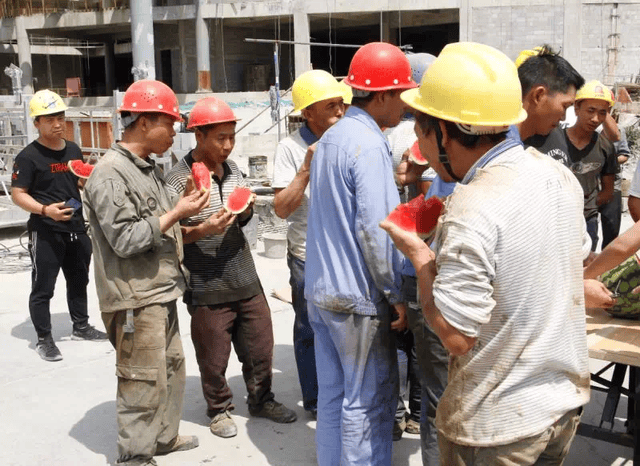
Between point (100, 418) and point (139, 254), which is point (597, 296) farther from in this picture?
point (100, 418)

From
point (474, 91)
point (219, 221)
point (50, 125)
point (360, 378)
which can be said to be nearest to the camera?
point (474, 91)

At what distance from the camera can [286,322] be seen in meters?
6.02

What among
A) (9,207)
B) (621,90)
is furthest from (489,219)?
(621,90)

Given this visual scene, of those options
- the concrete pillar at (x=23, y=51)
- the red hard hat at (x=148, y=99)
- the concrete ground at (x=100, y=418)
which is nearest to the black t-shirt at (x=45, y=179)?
the concrete ground at (x=100, y=418)

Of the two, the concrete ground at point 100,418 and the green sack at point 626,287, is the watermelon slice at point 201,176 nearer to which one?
the concrete ground at point 100,418

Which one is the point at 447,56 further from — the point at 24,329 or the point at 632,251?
the point at 24,329

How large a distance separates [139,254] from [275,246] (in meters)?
4.97

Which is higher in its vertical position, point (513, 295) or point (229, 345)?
point (513, 295)

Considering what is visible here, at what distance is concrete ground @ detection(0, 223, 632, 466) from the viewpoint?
373 centimetres

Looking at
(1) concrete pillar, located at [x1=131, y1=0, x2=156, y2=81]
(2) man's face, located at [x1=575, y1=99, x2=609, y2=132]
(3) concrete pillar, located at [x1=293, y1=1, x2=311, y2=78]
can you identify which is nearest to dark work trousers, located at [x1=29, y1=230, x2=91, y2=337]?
(2) man's face, located at [x1=575, y1=99, x2=609, y2=132]

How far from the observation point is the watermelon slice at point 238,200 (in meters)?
3.72

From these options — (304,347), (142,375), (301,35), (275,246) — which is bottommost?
(275,246)

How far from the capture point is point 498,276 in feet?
5.81

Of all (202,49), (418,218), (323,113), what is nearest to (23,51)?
(202,49)
